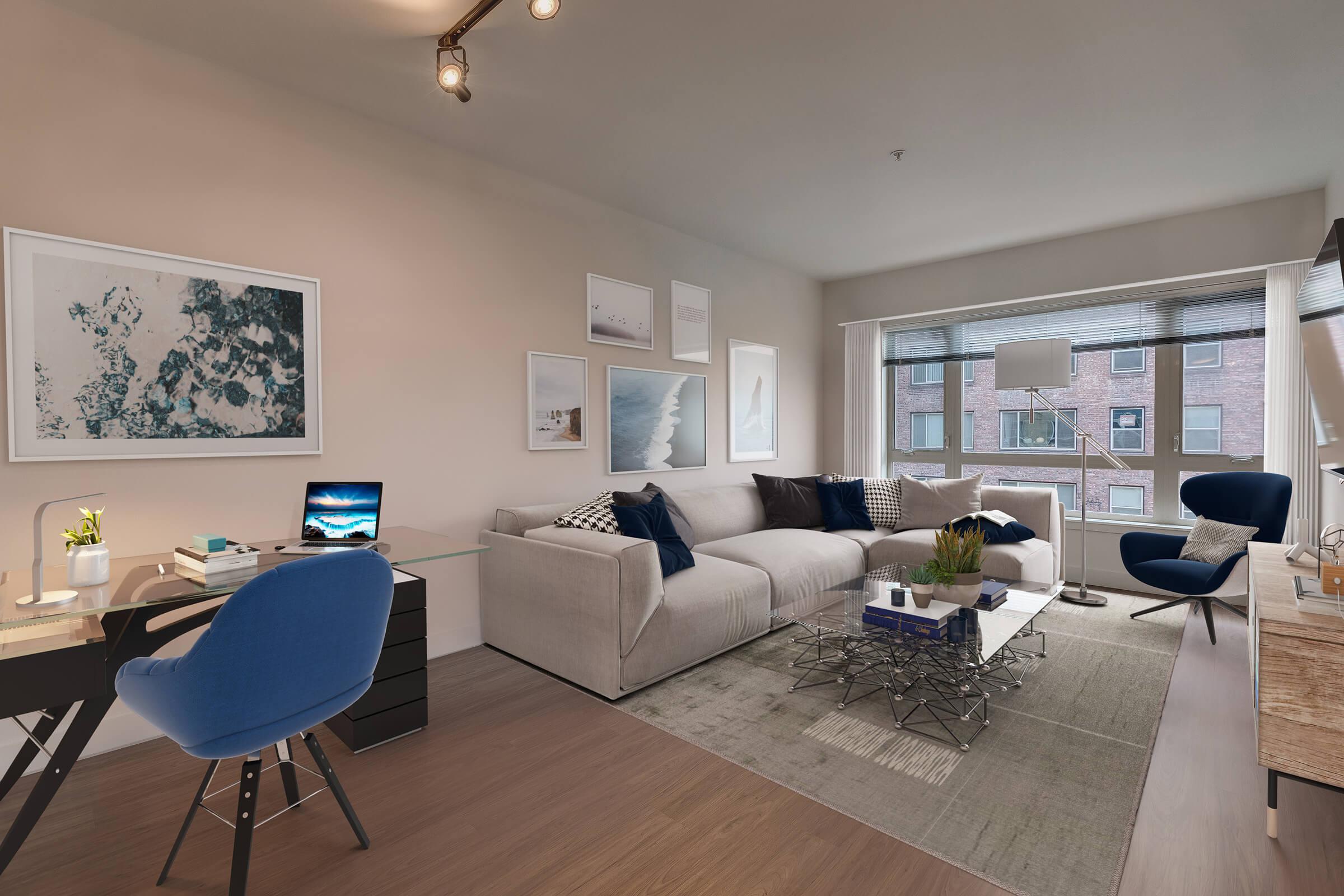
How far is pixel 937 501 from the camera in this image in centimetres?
484

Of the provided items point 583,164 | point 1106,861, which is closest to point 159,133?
point 583,164

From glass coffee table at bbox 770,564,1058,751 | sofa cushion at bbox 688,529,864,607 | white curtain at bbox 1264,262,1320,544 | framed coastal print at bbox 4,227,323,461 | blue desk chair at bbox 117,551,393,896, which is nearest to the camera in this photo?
blue desk chair at bbox 117,551,393,896

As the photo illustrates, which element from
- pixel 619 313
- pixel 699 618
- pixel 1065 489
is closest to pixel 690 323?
pixel 619 313

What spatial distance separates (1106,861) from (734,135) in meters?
3.23

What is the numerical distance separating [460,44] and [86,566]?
7.16 feet

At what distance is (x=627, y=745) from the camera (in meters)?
2.41

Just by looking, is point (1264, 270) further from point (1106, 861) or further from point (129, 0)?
point (129, 0)

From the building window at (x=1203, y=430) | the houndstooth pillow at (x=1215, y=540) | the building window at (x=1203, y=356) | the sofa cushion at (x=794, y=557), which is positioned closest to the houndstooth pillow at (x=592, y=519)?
the sofa cushion at (x=794, y=557)

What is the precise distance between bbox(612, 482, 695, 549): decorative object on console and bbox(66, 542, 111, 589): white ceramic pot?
220 centimetres

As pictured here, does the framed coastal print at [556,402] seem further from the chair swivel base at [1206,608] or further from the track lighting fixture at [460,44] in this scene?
the chair swivel base at [1206,608]

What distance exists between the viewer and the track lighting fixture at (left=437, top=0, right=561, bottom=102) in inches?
78.1

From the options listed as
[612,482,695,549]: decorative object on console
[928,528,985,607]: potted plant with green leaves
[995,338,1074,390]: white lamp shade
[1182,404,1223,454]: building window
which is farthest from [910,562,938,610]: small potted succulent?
[1182,404,1223,454]: building window

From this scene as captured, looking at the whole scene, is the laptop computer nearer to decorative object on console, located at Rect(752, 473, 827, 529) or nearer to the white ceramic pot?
the white ceramic pot

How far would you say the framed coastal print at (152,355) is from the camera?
2.24 m
